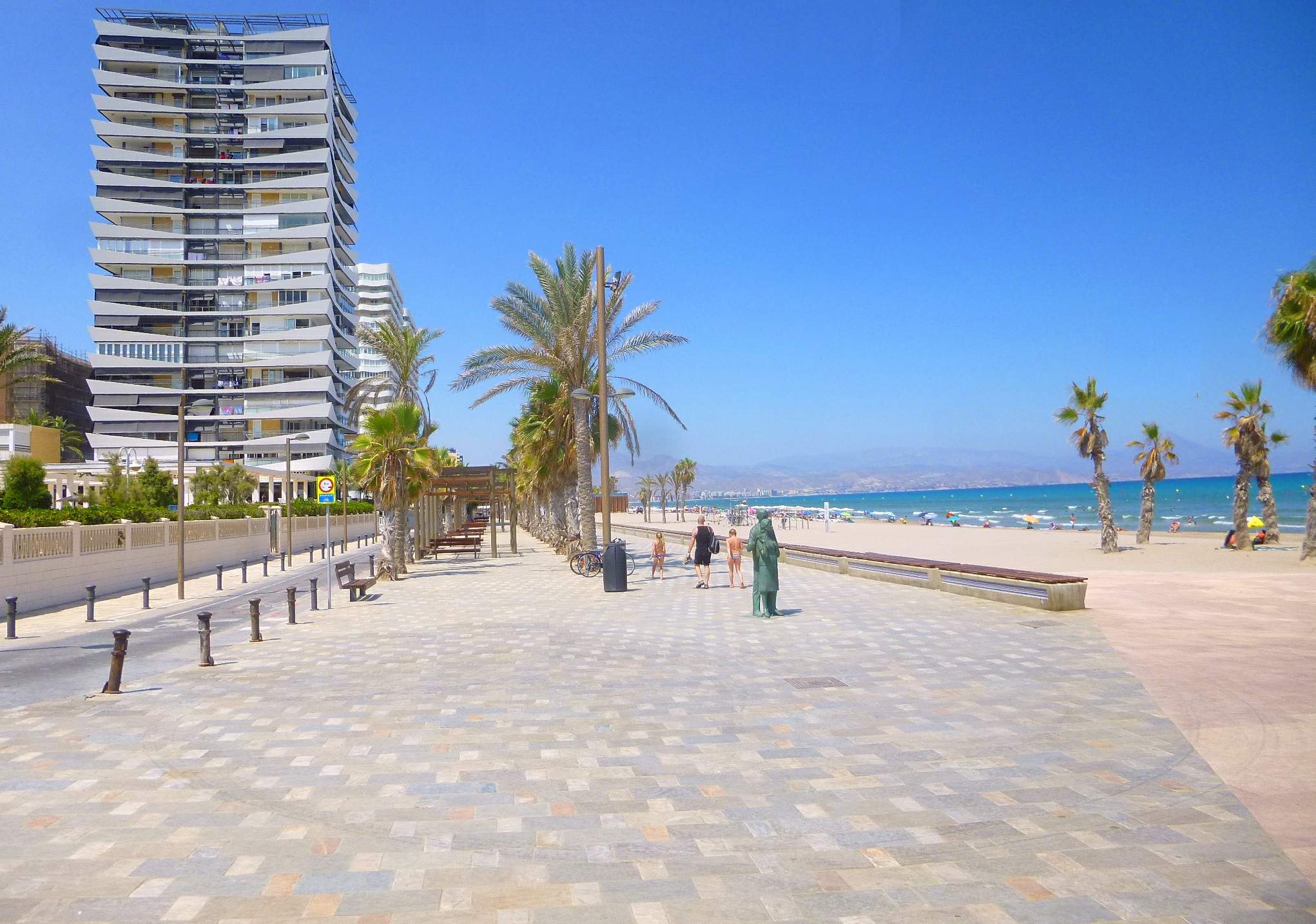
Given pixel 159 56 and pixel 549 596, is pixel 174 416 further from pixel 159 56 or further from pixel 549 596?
pixel 549 596

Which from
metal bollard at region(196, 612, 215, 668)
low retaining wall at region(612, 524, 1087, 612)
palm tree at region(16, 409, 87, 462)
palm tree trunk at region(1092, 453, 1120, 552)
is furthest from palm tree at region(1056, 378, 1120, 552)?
palm tree at region(16, 409, 87, 462)

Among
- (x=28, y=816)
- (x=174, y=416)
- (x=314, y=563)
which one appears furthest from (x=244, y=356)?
(x=28, y=816)

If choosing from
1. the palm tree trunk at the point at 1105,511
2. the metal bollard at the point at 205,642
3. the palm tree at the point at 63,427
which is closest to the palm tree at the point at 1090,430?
the palm tree trunk at the point at 1105,511

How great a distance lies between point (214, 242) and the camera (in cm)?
8688

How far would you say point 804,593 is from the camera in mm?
17500

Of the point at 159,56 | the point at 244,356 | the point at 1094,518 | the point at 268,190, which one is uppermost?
the point at 159,56

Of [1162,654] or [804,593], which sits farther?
[804,593]

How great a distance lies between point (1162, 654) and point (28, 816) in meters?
11.1

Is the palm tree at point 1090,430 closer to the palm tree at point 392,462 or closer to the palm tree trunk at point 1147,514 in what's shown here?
the palm tree trunk at point 1147,514

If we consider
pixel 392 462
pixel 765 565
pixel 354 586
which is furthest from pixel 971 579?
pixel 392 462

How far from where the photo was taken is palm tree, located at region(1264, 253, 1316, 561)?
21.9 metres

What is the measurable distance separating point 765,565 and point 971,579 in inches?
191

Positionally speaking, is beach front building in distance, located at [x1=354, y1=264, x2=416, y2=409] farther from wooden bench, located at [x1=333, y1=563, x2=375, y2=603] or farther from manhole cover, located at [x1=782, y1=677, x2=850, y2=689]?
manhole cover, located at [x1=782, y1=677, x2=850, y2=689]

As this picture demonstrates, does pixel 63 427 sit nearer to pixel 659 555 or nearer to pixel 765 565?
pixel 659 555
